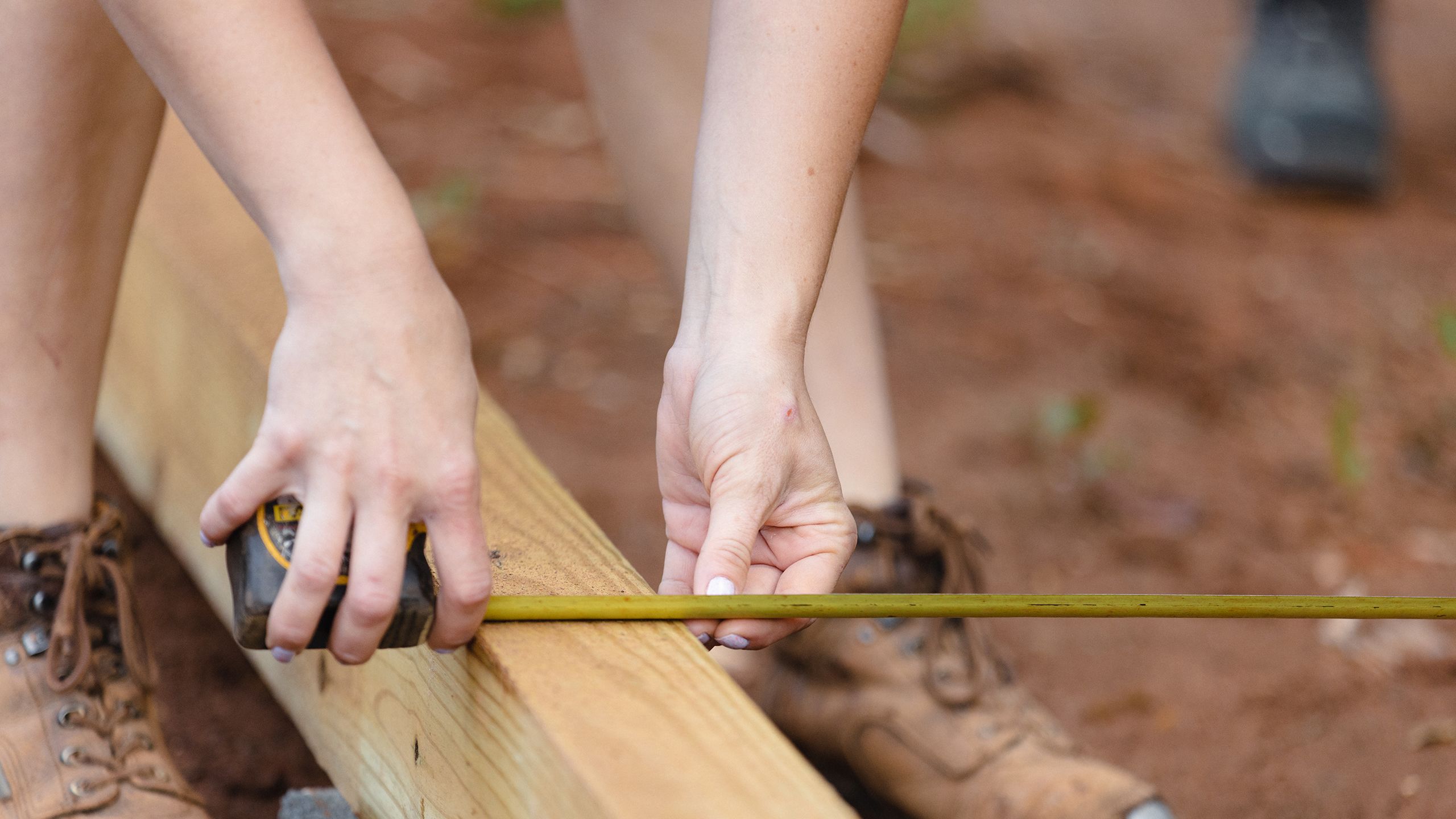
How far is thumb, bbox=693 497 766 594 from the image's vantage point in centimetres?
94

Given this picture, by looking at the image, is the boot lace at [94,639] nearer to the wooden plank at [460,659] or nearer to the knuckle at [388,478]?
the wooden plank at [460,659]

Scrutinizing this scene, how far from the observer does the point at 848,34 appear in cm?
102

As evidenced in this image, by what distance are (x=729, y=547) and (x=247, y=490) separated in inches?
13.1

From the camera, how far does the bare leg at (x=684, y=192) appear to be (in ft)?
4.64

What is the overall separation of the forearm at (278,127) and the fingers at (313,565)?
15 centimetres

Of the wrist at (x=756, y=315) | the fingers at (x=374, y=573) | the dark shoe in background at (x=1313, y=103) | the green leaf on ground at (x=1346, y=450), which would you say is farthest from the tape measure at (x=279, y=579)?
the dark shoe in background at (x=1313, y=103)

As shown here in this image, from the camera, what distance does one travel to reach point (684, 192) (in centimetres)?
148

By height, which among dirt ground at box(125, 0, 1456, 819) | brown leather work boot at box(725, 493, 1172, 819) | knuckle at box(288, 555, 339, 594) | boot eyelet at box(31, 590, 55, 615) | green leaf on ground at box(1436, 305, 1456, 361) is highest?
knuckle at box(288, 555, 339, 594)

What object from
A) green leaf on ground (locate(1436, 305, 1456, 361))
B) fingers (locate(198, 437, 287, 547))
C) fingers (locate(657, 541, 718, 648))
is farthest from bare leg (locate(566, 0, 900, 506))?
green leaf on ground (locate(1436, 305, 1456, 361))

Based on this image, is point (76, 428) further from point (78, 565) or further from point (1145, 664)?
point (1145, 664)

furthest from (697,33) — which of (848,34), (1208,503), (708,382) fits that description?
(1208,503)

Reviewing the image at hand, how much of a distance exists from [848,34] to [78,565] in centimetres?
79

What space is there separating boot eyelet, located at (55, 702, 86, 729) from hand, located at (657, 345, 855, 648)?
0.51 meters

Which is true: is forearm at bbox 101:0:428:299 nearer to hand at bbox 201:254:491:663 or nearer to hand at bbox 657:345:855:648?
hand at bbox 201:254:491:663
